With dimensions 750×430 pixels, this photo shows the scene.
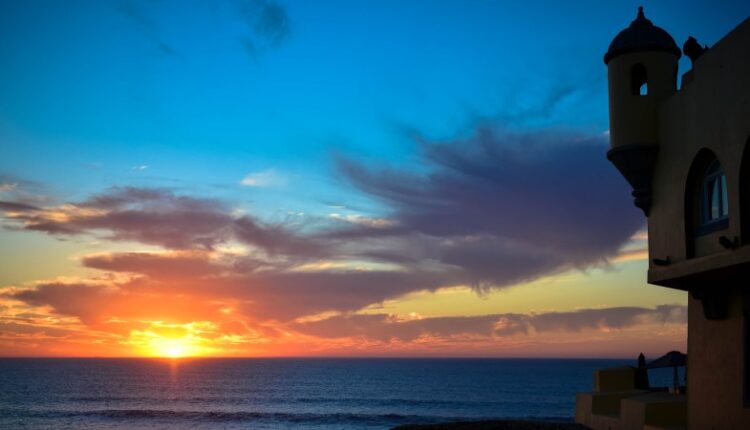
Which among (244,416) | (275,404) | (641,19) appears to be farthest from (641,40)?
(275,404)

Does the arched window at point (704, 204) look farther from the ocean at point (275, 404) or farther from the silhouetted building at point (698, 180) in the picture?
the ocean at point (275, 404)

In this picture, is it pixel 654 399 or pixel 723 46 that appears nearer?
pixel 723 46

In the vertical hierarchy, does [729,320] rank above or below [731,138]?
below

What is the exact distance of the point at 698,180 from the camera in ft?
49.7

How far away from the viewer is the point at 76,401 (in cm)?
7338

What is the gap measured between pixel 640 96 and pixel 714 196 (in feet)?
11.5

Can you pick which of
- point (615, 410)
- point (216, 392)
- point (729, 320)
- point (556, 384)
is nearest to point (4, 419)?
point (216, 392)

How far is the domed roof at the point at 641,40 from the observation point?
1689cm

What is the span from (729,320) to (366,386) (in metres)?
93.6

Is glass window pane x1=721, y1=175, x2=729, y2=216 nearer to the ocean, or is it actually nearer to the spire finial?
the spire finial

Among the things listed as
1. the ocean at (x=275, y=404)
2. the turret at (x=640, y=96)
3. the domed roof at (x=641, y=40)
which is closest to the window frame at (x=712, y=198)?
the turret at (x=640, y=96)

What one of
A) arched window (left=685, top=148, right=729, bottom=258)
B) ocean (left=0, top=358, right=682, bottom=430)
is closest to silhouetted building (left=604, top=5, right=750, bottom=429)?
arched window (left=685, top=148, right=729, bottom=258)

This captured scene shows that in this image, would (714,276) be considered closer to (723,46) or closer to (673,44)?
(723,46)

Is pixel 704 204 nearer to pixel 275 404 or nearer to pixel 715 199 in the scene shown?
pixel 715 199
